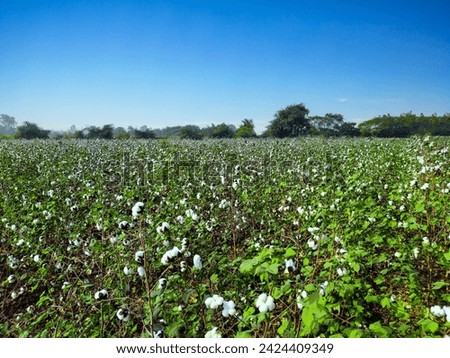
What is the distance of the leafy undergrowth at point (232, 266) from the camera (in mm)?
1732

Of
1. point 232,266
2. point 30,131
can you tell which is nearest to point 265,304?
point 232,266

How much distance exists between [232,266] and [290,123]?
86.9ft

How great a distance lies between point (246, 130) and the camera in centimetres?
3334

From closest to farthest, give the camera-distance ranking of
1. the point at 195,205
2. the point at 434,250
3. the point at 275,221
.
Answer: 1. the point at 434,250
2. the point at 275,221
3. the point at 195,205

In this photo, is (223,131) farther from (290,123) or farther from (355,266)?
(355,266)

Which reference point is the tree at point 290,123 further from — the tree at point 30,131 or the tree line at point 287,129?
the tree at point 30,131

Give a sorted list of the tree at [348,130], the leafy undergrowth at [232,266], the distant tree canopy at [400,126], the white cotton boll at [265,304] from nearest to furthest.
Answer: the white cotton boll at [265,304] < the leafy undergrowth at [232,266] < the distant tree canopy at [400,126] < the tree at [348,130]

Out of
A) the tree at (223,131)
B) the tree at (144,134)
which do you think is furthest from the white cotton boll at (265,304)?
the tree at (223,131)

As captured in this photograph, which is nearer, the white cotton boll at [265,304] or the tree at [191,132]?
the white cotton boll at [265,304]

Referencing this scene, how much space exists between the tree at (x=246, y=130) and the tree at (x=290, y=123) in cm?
261

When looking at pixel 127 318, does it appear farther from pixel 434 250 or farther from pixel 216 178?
pixel 216 178
